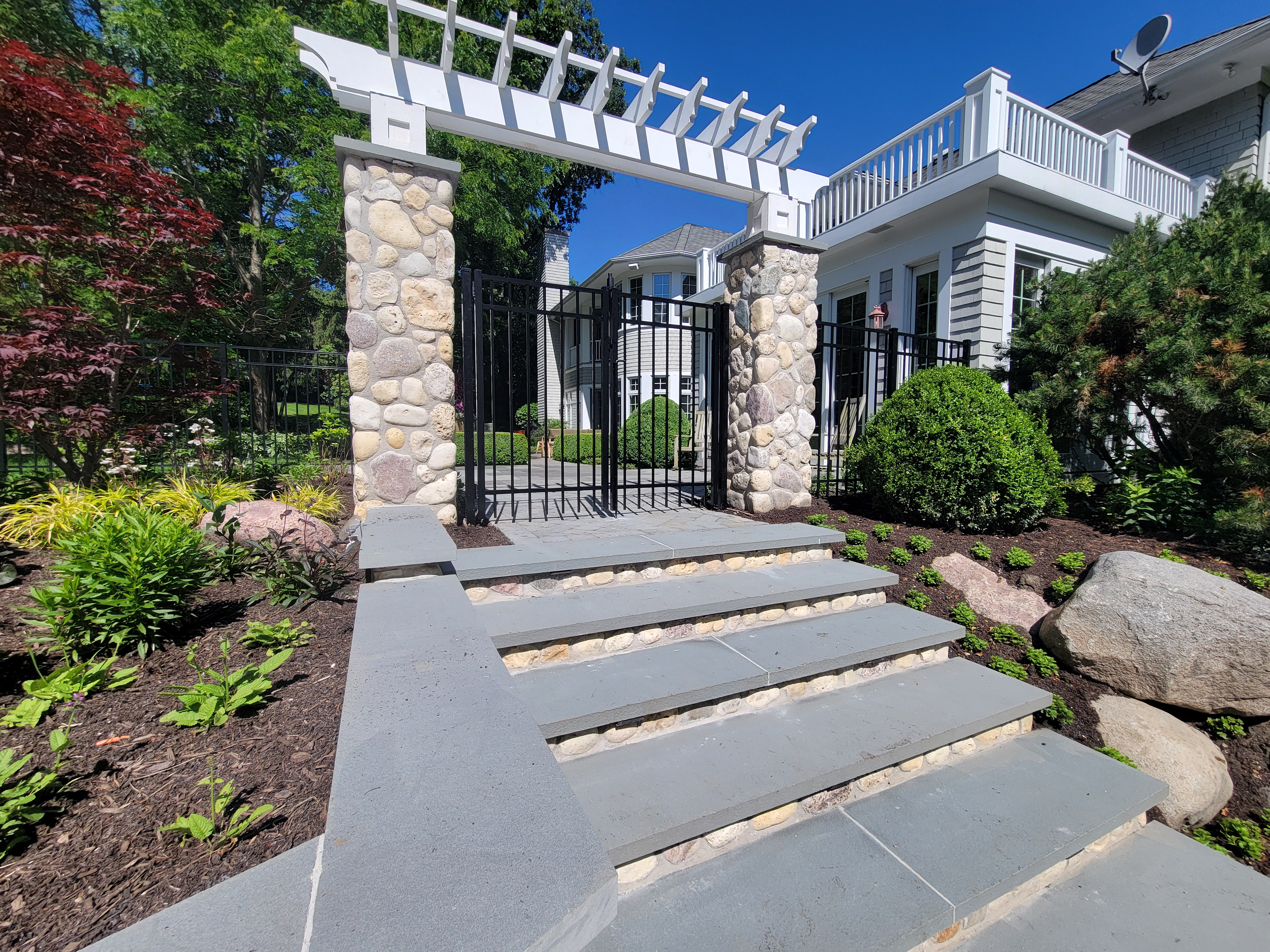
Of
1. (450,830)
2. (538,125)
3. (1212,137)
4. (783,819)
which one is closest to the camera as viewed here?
(450,830)

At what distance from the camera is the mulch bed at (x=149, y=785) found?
1186 millimetres

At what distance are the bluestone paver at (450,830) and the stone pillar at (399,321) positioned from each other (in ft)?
8.25

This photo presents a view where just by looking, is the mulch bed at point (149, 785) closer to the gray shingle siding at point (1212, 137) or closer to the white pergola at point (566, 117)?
the white pergola at point (566, 117)

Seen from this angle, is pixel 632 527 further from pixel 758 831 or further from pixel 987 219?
pixel 987 219

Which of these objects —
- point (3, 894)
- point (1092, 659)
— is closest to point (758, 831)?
point (3, 894)

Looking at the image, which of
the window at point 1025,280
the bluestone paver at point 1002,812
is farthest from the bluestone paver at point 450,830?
the window at point 1025,280

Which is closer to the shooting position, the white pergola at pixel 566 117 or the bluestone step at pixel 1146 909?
the bluestone step at pixel 1146 909

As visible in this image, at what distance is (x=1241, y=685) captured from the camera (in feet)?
9.41

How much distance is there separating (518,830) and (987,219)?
8.36 metres

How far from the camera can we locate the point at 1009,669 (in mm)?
3070

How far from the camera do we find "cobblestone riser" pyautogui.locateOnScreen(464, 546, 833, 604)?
2.93 metres

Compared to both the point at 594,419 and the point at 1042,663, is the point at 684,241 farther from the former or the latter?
the point at 1042,663

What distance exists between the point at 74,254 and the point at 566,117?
15.8 feet

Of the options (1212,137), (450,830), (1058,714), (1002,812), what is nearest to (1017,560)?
(1058,714)
